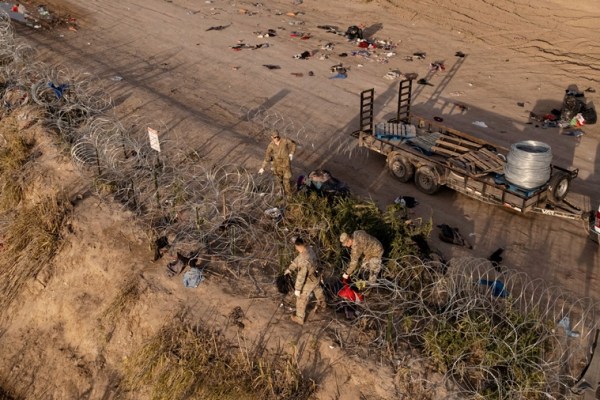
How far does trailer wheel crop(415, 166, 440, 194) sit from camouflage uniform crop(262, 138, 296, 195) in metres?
2.78

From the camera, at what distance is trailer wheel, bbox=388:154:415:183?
12.2 m

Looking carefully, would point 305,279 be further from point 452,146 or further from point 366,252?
point 452,146

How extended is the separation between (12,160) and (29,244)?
290 cm

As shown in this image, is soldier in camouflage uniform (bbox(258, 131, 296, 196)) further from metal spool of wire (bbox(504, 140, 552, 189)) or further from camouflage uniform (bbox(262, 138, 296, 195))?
metal spool of wire (bbox(504, 140, 552, 189))

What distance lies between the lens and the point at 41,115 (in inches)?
553

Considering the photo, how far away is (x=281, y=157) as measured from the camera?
35.4 ft

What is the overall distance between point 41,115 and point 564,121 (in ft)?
43.5

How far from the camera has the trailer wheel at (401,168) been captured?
40.0 ft

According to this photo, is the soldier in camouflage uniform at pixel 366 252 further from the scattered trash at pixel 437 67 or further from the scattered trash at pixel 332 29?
the scattered trash at pixel 332 29

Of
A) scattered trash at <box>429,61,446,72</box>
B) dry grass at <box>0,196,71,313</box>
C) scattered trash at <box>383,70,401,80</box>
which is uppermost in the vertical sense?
dry grass at <box>0,196,71,313</box>

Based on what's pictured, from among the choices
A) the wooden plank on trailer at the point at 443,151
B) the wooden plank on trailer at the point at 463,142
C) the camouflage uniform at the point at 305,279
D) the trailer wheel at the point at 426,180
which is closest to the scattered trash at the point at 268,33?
the wooden plank on trailer at the point at 463,142

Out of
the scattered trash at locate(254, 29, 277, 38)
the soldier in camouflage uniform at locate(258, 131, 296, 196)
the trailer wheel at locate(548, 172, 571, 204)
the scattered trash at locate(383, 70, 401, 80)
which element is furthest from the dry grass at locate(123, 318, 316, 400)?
the scattered trash at locate(254, 29, 277, 38)

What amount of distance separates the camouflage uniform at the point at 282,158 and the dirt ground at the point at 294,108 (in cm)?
192

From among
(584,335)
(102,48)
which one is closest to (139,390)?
(584,335)
